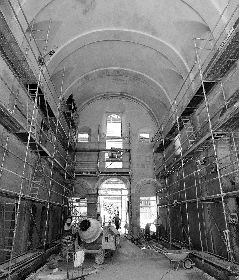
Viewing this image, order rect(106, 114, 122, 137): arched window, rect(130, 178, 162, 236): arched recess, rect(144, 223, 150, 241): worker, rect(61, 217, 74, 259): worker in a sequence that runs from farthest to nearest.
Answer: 1. rect(106, 114, 122, 137): arched window
2. rect(130, 178, 162, 236): arched recess
3. rect(144, 223, 150, 241): worker
4. rect(61, 217, 74, 259): worker

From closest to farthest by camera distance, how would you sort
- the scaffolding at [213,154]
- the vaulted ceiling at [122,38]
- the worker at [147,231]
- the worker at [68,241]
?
1. the scaffolding at [213,154]
2. the worker at [68,241]
3. the vaulted ceiling at [122,38]
4. the worker at [147,231]

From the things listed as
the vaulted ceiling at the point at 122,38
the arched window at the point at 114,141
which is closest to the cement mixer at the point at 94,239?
the vaulted ceiling at the point at 122,38

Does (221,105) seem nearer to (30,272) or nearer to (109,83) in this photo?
(30,272)

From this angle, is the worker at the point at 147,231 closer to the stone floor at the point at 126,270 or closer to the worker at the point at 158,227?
the worker at the point at 158,227

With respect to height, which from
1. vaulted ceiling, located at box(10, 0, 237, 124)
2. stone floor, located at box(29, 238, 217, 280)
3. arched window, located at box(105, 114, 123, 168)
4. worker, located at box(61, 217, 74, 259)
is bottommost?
stone floor, located at box(29, 238, 217, 280)

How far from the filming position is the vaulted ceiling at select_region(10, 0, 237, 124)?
9.65m

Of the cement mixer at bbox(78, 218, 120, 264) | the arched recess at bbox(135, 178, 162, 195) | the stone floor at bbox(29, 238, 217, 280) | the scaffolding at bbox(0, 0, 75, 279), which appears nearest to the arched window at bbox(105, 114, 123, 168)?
the arched recess at bbox(135, 178, 162, 195)

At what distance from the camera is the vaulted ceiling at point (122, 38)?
965 centimetres

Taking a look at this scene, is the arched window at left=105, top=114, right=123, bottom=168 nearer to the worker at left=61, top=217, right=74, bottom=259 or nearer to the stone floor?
the worker at left=61, top=217, right=74, bottom=259

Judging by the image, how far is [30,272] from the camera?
6801 mm

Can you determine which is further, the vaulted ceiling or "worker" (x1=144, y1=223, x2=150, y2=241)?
"worker" (x1=144, y1=223, x2=150, y2=241)

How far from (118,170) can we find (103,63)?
21.9 feet

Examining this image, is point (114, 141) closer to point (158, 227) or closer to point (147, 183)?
point (147, 183)

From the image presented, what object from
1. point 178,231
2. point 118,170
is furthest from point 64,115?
point 178,231
